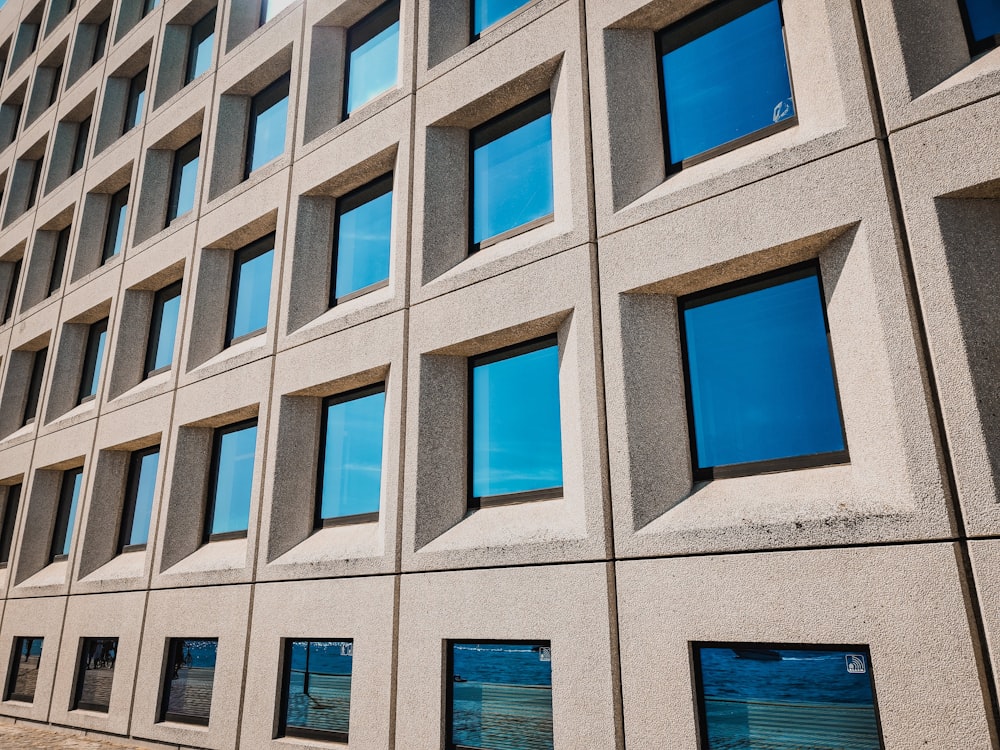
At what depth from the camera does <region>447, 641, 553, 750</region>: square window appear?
8.09 meters

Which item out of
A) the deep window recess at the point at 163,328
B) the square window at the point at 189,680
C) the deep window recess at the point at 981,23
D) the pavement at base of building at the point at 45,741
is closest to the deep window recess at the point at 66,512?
the deep window recess at the point at 163,328

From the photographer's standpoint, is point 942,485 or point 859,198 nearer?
point 942,485

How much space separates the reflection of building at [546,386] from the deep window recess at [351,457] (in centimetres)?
5

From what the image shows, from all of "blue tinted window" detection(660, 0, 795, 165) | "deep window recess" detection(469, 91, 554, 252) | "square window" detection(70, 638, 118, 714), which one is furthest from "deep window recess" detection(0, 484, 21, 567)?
"blue tinted window" detection(660, 0, 795, 165)

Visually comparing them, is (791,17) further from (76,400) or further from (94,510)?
(76,400)

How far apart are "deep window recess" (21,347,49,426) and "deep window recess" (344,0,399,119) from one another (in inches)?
458

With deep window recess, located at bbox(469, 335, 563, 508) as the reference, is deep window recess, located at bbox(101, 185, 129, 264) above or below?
above

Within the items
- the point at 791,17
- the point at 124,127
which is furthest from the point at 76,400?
the point at 791,17

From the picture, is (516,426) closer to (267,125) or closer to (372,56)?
(372,56)

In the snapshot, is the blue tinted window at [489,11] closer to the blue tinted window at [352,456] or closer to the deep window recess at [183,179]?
the blue tinted window at [352,456]

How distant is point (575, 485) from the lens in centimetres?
852

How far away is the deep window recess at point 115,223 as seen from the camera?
18.8m

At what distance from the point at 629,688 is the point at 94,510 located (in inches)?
467

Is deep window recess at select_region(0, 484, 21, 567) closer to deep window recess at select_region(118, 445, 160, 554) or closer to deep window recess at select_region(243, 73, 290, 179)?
deep window recess at select_region(118, 445, 160, 554)
